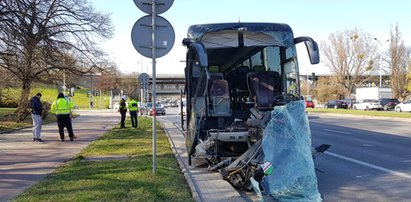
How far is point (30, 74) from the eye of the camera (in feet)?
94.2

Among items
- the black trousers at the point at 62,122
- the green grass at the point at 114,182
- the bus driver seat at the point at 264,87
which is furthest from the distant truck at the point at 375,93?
the green grass at the point at 114,182

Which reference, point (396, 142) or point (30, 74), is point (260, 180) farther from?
point (30, 74)

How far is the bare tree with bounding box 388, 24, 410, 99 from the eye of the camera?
57281mm

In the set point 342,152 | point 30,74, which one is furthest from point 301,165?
point 30,74

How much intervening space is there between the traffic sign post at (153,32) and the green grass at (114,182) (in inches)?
24.7

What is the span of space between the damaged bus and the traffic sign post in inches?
22.4

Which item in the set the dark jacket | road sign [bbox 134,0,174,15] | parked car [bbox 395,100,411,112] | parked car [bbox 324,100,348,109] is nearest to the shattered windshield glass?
road sign [bbox 134,0,174,15]

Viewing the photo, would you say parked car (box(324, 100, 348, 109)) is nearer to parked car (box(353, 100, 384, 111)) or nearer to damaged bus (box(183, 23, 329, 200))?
parked car (box(353, 100, 384, 111))

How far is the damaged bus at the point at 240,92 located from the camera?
7477 mm

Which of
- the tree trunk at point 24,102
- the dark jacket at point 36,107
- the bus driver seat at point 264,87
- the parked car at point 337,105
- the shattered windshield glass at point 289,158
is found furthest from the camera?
the parked car at point 337,105

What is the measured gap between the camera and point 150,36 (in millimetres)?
8102

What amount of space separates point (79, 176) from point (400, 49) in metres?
57.7

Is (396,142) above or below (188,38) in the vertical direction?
below

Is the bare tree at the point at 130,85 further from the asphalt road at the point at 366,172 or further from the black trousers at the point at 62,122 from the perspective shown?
the asphalt road at the point at 366,172
